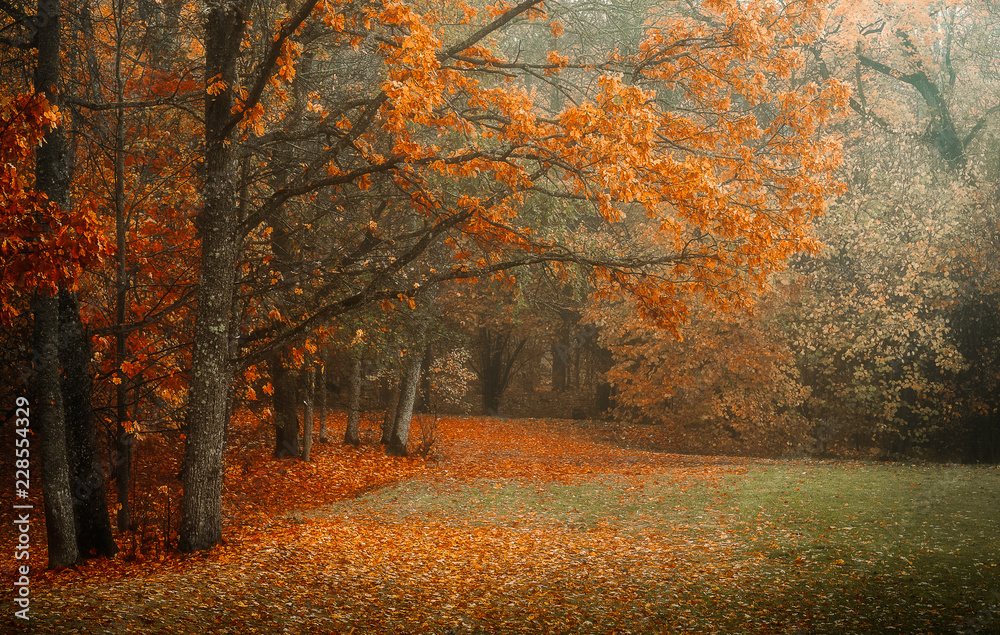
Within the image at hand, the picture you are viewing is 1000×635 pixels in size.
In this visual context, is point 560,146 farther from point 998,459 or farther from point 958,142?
point 958,142

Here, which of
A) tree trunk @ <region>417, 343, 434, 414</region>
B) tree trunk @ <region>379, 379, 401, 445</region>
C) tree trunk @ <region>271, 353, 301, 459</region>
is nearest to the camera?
tree trunk @ <region>271, 353, 301, 459</region>

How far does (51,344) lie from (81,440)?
1487mm

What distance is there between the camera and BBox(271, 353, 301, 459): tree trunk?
16047 mm

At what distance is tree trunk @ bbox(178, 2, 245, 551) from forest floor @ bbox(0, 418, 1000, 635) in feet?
1.42

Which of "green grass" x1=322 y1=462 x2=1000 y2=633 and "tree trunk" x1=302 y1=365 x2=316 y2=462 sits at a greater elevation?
"tree trunk" x1=302 y1=365 x2=316 y2=462

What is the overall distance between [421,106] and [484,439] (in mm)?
19078

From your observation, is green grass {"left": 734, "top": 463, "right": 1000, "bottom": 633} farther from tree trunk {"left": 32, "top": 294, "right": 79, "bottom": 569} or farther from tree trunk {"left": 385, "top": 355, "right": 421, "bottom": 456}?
tree trunk {"left": 385, "top": 355, "right": 421, "bottom": 456}

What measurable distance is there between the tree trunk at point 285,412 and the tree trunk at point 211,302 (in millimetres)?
7436

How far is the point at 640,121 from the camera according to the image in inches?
288

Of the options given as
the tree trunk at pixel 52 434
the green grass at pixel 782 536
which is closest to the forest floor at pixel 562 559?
the green grass at pixel 782 536

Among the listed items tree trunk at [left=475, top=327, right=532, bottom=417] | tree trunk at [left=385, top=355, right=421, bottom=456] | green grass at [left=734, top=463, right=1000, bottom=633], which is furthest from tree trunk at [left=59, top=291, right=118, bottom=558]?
tree trunk at [left=475, top=327, right=532, bottom=417]

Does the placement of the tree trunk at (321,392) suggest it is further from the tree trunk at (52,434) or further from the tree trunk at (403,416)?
the tree trunk at (52,434)

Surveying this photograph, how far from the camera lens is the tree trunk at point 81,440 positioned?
7.65m

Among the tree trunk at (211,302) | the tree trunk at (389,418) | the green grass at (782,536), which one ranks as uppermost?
the tree trunk at (211,302)
